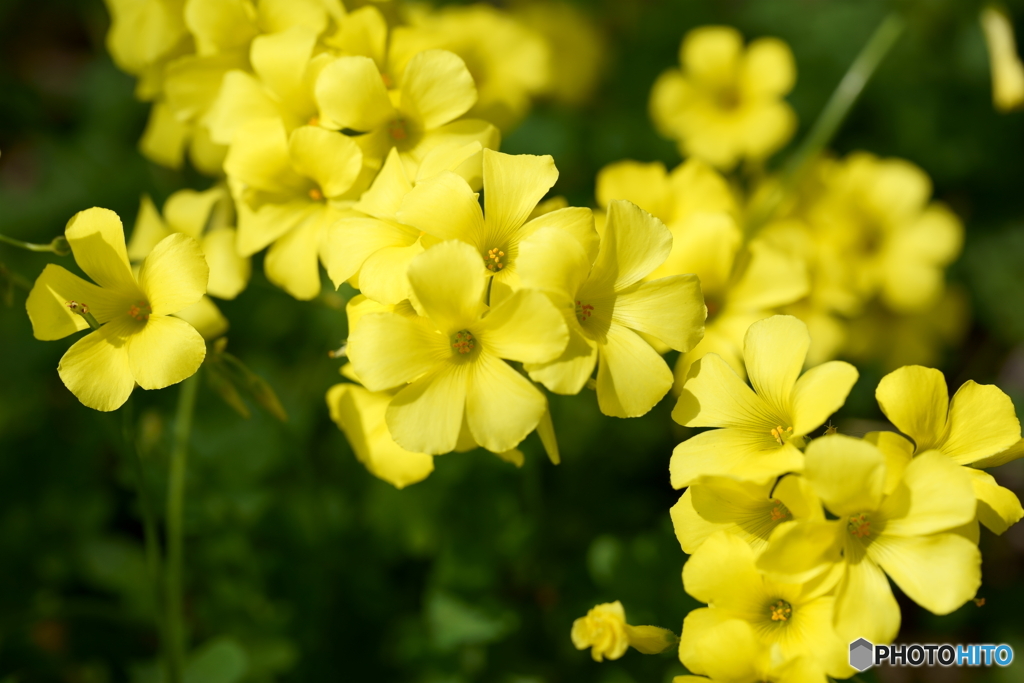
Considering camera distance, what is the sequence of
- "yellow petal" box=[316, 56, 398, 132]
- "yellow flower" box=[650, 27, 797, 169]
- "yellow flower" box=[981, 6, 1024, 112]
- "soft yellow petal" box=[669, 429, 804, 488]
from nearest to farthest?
"soft yellow petal" box=[669, 429, 804, 488], "yellow petal" box=[316, 56, 398, 132], "yellow flower" box=[981, 6, 1024, 112], "yellow flower" box=[650, 27, 797, 169]

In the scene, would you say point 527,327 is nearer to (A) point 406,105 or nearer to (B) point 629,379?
(B) point 629,379

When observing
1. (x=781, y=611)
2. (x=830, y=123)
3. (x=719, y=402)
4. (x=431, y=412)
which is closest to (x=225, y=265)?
(x=431, y=412)

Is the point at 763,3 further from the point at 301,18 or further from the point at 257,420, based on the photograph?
the point at 257,420

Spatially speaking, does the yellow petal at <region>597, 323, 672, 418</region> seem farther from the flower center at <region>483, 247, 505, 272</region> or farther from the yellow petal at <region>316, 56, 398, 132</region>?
the yellow petal at <region>316, 56, 398, 132</region>

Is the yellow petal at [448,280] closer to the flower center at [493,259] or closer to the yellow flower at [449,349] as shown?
the yellow flower at [449,349]

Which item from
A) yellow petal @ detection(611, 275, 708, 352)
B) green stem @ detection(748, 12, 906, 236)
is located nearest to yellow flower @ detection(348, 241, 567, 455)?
yellow petal @ detection(611, 275, 708, 352)

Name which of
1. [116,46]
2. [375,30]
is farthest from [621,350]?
[116,46]

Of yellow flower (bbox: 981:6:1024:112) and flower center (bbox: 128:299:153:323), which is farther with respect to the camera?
yellow flower (bbox: 981:6:1024:112)
